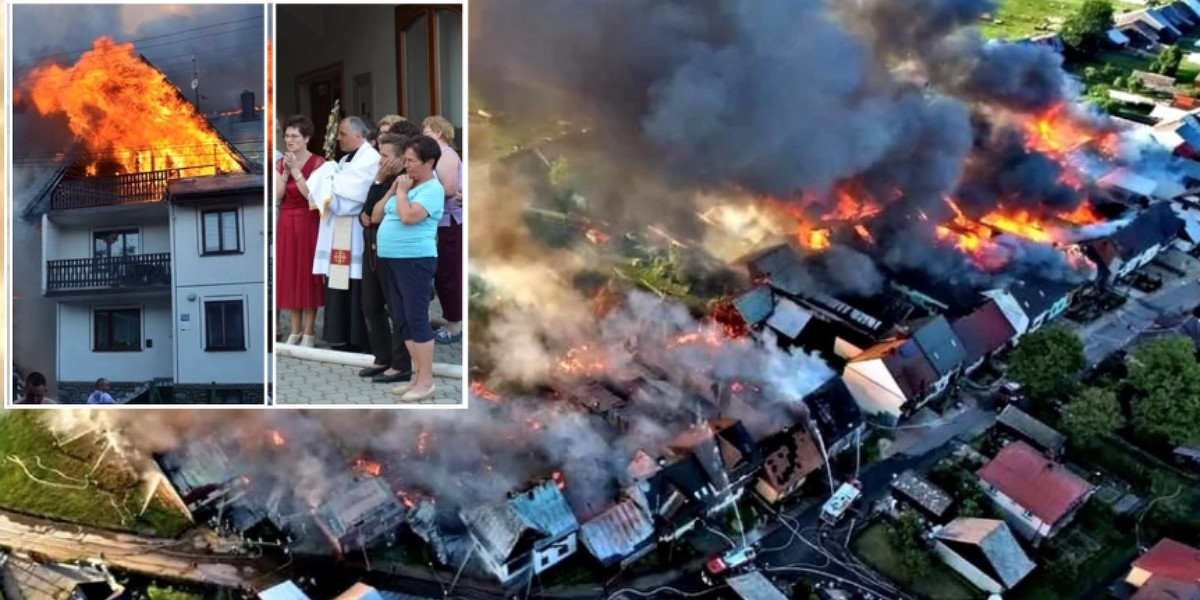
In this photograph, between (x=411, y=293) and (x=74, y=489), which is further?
(x=74, y=489)

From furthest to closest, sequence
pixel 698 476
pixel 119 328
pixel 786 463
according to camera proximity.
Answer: pixel 786 463 < pixel 698 476 < pixel 119 328

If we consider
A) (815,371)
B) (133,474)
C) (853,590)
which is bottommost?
(853,590)

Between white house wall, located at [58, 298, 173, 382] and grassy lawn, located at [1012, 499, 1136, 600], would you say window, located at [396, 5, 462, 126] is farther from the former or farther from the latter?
grassy lawn, located at [1012, 499, 1136, 600]

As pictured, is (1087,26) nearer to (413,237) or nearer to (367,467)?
(367,467)

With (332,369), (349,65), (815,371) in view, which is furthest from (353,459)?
Result: (815,371)

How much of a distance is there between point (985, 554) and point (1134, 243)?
50.2 ft

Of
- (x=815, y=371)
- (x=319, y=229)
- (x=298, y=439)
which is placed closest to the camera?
(x=319, y=229)

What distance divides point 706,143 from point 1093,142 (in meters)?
16.7

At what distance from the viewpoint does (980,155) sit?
103ft

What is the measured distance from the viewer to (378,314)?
1263 centimetres

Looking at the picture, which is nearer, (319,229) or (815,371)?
(319,229)

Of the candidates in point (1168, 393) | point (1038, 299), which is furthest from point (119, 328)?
point (1038, 299)

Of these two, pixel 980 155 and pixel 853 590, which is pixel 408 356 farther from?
pixel 980 155

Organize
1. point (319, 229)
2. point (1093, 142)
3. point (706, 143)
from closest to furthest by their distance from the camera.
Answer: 1. point (319, 229)
2. point (706, 143)
3. point (1093, 142)
